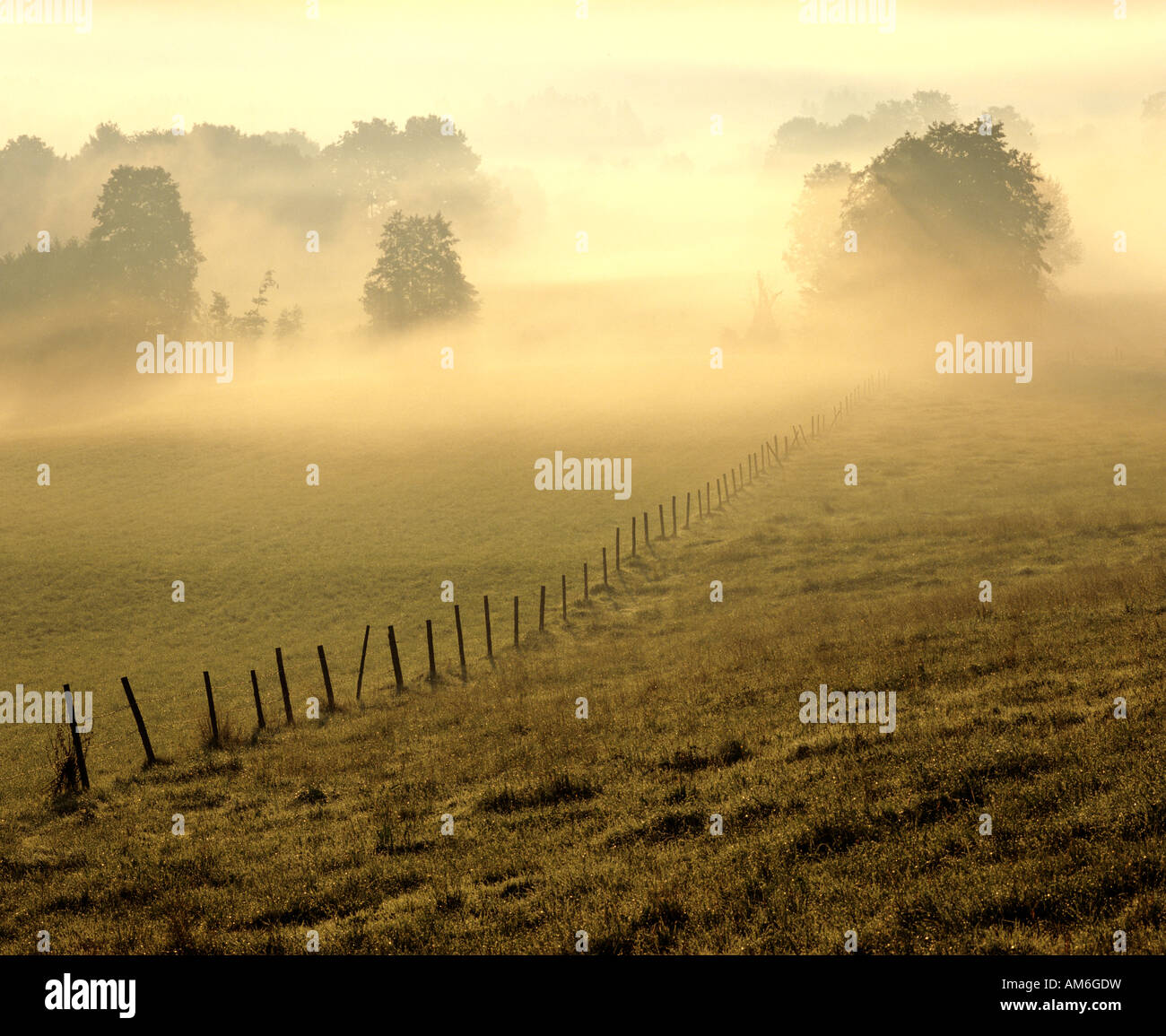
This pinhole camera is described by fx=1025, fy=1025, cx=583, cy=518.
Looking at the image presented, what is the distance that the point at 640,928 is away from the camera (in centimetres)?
958

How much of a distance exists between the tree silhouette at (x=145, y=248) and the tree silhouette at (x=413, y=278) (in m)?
18.1

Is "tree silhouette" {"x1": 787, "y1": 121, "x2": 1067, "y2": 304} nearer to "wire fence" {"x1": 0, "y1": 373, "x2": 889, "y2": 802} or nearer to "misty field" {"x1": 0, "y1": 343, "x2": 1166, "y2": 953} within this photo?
"misty field" {"x1": 0, "y1": 343, "x2": 1166, "y2": 953}

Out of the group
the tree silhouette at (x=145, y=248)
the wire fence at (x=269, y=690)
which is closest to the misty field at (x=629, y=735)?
the wire fence at (x=269, y=690)

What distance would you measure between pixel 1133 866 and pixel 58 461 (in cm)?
6406

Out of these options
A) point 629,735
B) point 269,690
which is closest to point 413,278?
point 269,690

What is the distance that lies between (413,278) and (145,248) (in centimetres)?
2585

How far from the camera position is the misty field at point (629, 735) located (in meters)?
9.88

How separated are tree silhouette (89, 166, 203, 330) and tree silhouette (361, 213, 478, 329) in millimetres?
18092

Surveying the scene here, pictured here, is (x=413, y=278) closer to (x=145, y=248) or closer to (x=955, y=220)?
(x=145, y=248)

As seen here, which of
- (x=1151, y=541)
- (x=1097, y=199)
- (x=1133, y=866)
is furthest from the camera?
(x=1097, y=199)

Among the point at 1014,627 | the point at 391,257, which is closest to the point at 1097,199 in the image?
the point at 391,257

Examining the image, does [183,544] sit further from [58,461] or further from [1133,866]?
[1133,866]

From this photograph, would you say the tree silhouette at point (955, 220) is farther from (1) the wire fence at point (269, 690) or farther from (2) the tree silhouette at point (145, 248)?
(2) the tree silhouette at point (145, 248)

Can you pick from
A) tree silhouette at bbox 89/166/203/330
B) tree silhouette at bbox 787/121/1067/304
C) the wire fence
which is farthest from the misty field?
tree silhouette at bbox 89/166/203/330
